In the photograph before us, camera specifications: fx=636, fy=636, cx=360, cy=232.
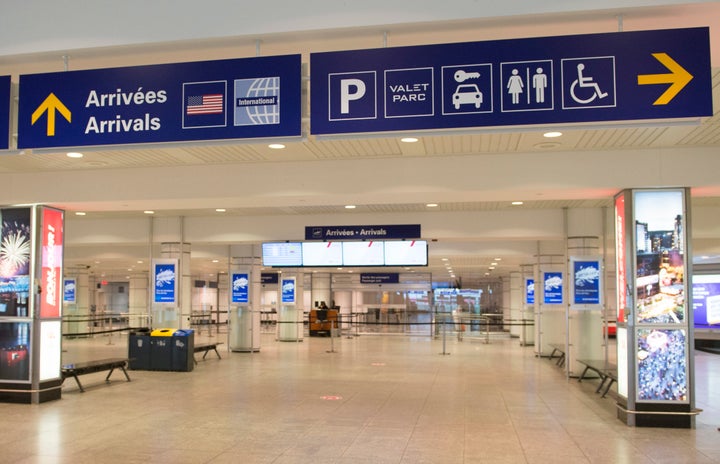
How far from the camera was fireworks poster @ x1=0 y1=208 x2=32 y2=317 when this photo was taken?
33.4 feet

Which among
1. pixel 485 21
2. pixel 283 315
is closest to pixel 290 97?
pixel 485 21

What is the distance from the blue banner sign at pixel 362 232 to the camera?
47.6 feet

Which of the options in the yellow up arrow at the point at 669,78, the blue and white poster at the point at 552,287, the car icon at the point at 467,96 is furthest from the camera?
the blue and white poster at the point at 552,287

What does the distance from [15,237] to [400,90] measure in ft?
28.0

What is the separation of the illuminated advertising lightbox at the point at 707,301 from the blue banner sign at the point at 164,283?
1611cm

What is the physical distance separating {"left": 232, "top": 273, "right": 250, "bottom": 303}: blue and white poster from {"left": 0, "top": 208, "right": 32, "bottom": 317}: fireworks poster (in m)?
9.54

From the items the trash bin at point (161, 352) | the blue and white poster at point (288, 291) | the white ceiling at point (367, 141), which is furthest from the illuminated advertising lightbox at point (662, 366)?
the blue and white poster at point (288, 291)

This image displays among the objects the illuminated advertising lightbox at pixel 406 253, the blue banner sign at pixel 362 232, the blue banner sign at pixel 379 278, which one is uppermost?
the blue banner sign at pixel 362 232

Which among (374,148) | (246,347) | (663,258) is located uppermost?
(374,148)

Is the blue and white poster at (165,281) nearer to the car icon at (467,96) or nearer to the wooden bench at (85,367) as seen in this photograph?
the wooden bench at (85,367)

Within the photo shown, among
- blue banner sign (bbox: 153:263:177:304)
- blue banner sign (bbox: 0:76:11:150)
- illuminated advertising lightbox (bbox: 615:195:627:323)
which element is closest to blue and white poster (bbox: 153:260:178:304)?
blue banner sign (bbox: 153:263:177:304)

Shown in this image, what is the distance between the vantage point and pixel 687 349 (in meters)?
8.57

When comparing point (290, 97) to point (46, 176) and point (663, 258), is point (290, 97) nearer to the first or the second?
point (663, 258)

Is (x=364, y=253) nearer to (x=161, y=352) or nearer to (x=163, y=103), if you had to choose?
(x=161, y=352)
